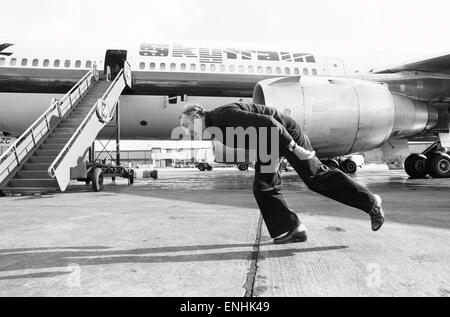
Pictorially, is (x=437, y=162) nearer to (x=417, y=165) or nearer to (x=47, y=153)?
(x=417, y=165)

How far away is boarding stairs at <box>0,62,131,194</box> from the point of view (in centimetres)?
651

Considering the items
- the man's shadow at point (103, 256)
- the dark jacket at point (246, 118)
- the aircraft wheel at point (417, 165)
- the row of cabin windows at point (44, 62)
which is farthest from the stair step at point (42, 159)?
the aircraft wheel at point (417, 165)

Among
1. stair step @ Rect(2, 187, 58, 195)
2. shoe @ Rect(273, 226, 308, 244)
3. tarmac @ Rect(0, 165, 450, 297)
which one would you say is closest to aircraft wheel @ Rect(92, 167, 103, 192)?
stair step @ Rect(2, 187, 58, 195)

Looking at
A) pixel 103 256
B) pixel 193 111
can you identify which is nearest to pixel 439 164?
pixel 193 111

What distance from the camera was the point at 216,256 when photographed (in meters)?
2.47

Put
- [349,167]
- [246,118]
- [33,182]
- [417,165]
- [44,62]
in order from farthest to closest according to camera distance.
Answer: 1. [349,167]
2. [417,165]
3. [44,62]
4. [33,182]
5. [246,118]

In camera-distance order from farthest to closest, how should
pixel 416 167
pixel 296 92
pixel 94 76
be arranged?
pixel 416 167, pixel 94 76, pixel 296 92

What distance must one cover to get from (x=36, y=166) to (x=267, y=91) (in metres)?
4.72

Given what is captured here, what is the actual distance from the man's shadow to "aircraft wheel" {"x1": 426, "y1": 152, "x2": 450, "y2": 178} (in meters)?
9.27

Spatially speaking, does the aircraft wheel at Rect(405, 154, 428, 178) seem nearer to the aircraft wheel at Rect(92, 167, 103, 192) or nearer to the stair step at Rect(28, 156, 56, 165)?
the aircraft wheel at Rect(92, 167, 103, 192)
